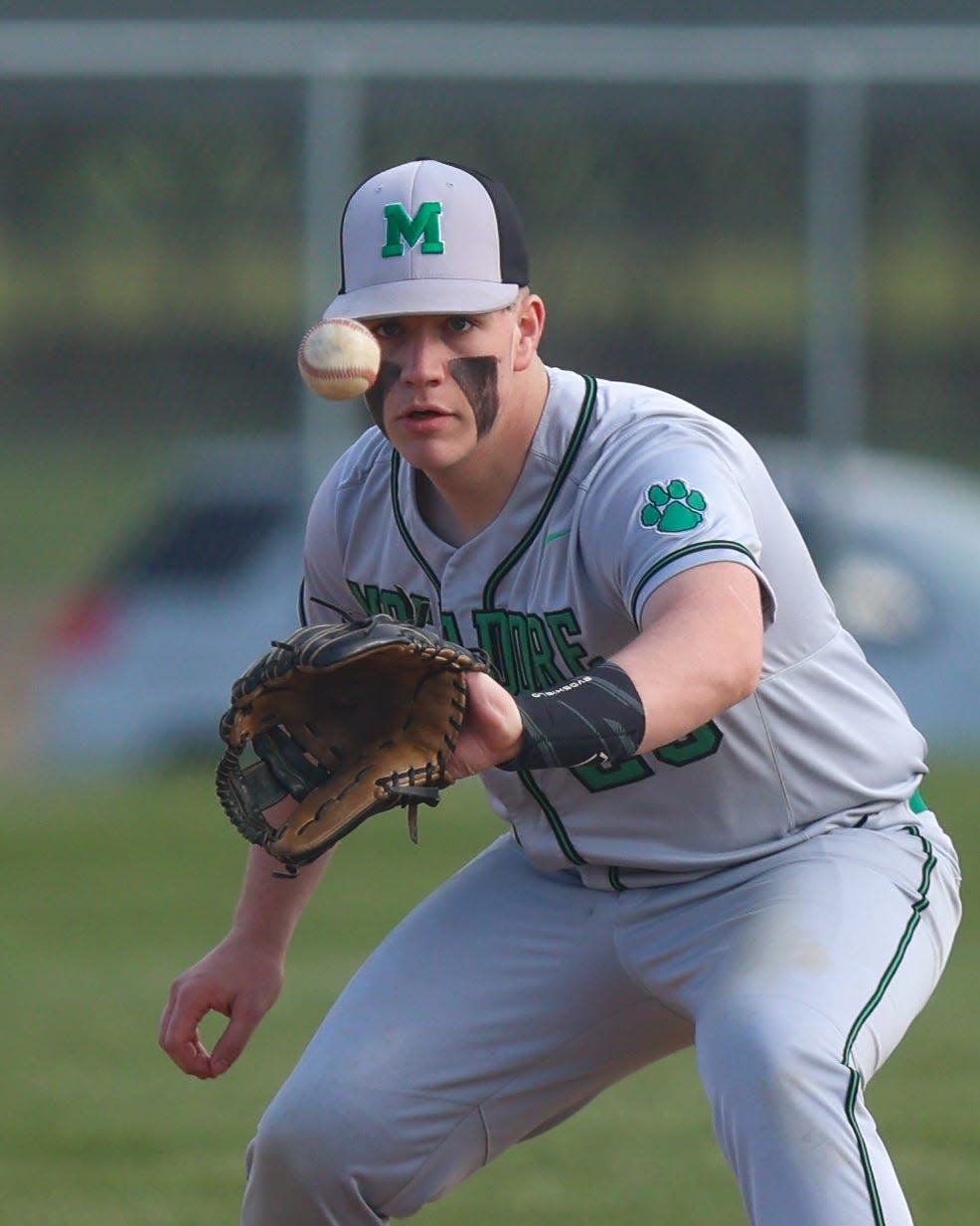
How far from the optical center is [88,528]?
13945 millimetres

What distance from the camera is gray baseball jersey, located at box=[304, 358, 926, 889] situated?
349cm

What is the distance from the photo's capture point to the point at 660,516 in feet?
10.5

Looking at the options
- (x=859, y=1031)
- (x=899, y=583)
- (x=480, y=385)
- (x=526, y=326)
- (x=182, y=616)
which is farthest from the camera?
(x=899, y=583)

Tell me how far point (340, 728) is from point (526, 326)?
81 centimetres

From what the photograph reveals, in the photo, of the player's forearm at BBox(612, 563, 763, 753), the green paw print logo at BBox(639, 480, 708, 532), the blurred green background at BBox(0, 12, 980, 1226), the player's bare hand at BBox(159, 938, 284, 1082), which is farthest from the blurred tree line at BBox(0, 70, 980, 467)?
the player's forearm at BBox(612, 563, 763, 753)

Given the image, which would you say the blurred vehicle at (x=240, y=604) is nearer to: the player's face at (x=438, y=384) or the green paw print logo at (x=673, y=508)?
the player's face at (x=438, y=384)

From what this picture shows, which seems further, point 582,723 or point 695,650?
point 695,650

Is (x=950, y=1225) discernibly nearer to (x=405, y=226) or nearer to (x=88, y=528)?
(x=405, y=226)

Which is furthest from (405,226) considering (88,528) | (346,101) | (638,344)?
(88,528)

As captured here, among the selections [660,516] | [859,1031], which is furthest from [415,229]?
[859,1031]

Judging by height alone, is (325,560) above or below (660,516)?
below

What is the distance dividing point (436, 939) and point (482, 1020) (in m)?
0.19

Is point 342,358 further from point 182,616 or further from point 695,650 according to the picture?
point 182,616

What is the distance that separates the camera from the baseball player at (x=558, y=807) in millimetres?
3342
